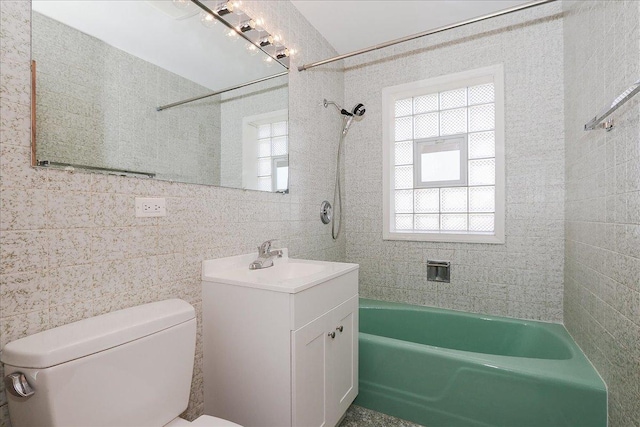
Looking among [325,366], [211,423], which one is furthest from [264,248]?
[211,423]

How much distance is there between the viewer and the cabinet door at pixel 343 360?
4.75 ft

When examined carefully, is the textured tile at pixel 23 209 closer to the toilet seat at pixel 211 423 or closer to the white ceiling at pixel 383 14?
the toilet seat at pixel 211 423

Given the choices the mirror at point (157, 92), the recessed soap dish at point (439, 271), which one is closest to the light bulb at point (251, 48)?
the mirror at point (157, 92)

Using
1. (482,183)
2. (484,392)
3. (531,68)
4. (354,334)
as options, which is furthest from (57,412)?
(531,68)

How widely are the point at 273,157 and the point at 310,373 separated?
4.07 feet

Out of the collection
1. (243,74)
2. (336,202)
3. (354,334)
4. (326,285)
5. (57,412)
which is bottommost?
(354,334)

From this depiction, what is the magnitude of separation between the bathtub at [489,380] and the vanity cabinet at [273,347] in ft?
1.16

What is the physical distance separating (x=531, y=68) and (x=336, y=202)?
5.75 ft

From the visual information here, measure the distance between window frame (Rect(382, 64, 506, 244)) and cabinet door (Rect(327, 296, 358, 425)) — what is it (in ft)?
3.62

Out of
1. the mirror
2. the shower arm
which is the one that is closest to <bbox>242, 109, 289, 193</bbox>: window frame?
the mirror

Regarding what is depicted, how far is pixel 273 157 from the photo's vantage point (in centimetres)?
187

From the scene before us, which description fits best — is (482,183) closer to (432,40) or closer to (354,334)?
(432,40)

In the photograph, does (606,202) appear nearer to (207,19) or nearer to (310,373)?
(310,373)

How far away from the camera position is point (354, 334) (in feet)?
5.45
